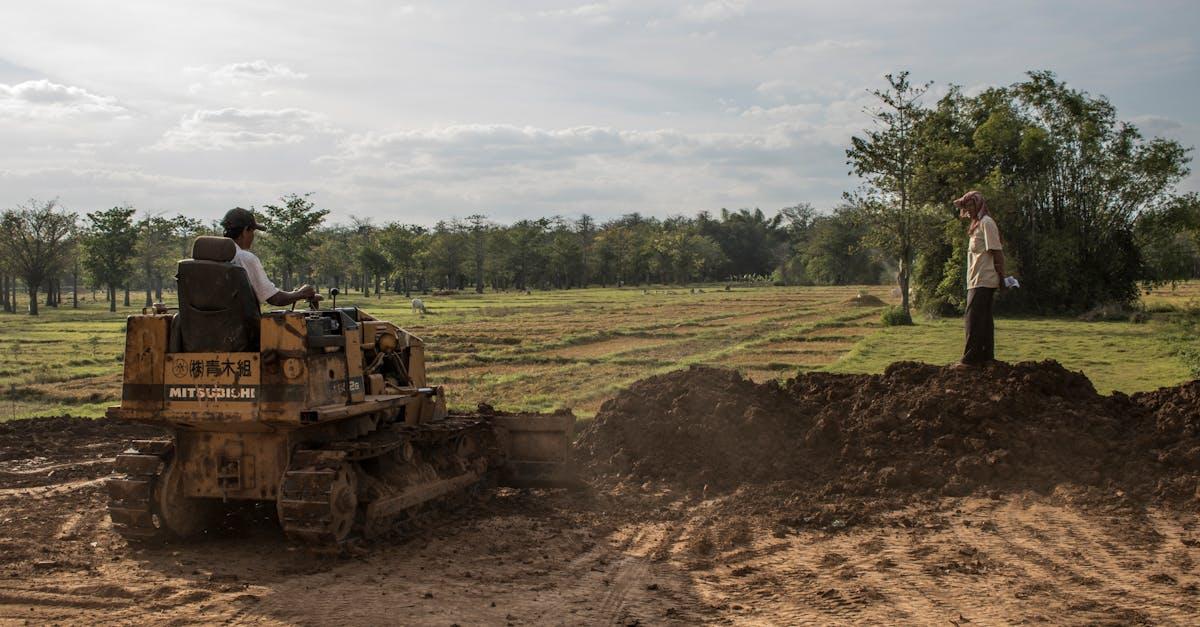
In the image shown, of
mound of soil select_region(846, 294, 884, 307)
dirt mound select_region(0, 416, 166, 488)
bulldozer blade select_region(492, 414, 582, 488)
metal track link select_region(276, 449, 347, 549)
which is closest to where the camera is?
metal track link select_region(276, 449, 347, 549)

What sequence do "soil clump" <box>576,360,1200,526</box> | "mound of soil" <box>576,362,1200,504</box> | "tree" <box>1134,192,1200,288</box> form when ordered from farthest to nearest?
"tree" <box>1134,192,1200,288</box>, "mound of soil" <box>576,362,1200,504</box>, "soil clump" <box>576,360,1200,526</box>

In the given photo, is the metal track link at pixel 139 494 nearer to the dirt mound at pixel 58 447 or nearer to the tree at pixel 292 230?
the dirt mound at pixel 58 447

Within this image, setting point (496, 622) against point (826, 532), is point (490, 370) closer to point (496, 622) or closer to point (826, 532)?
point (826, 532)

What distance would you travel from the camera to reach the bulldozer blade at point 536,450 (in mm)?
10469

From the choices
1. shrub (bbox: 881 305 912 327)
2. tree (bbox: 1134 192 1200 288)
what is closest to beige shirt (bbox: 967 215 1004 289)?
shrub (bbox: 881 305 912 327)

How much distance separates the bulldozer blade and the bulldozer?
1.41 metres

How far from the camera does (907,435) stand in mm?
10352

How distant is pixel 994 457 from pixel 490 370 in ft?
48.1

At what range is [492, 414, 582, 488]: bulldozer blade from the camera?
34.3 feet

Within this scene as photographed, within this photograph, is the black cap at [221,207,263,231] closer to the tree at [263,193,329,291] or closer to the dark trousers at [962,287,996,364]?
the dark trousers at [962,287,996,364]

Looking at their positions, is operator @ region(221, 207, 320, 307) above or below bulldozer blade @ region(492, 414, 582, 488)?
above

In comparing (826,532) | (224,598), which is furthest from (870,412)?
(224,598)

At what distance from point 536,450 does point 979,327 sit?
5.38 m

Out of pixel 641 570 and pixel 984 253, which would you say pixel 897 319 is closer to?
pixel 984 253
